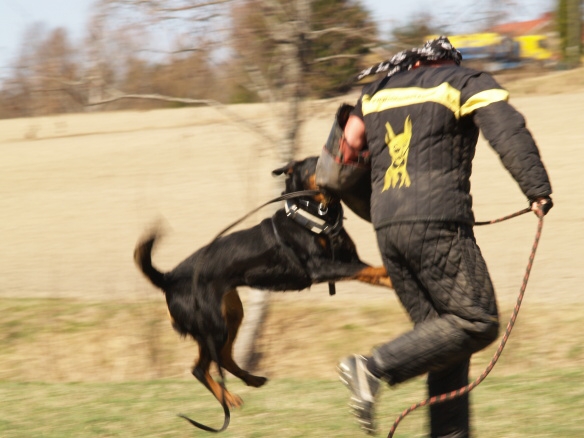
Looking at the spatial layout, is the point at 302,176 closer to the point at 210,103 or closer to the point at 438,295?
the point at 438,295

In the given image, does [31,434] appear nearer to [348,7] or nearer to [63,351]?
[63,351]

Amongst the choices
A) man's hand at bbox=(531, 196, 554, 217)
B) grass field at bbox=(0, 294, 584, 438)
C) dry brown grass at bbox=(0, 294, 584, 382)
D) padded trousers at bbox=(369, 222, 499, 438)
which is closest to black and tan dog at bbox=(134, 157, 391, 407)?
grass field at bbox=(0, 294, 584, 438)

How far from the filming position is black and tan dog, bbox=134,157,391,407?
4.91 m

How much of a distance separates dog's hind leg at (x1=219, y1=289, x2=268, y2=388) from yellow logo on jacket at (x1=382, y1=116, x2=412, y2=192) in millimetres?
1524

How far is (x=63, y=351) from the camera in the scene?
9.38 metres

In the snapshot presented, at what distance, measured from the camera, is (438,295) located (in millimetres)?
3865

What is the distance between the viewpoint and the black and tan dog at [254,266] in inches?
193

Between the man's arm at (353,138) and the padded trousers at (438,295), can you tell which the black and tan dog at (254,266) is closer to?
the man's arm at (353,138)

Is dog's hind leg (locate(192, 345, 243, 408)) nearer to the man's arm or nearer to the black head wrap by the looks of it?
the man's arm

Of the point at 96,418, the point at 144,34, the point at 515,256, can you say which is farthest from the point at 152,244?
the point at 515,256

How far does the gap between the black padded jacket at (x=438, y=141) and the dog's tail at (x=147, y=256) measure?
1.50 meters

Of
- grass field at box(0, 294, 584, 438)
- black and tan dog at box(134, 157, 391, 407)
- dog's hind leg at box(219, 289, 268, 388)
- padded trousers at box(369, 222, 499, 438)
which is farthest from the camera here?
grass field at box(0, 294, 584, 438)

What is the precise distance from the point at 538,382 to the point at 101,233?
398 inches

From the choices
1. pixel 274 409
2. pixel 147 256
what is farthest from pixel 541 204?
pixel 274 409
